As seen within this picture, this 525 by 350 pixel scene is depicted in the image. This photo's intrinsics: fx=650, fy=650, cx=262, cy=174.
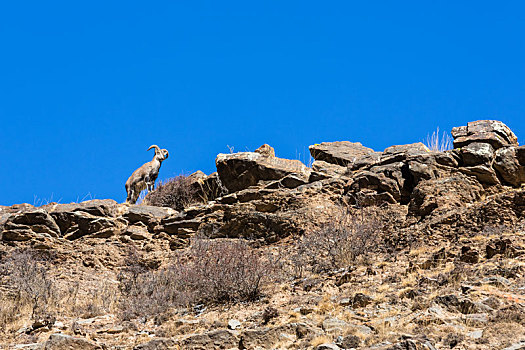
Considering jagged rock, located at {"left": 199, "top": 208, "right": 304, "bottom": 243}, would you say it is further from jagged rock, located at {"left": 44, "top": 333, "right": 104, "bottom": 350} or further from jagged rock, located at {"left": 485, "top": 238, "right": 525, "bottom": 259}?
jagged rock, located at {"left": 44, "top": 333, "right": 104, "bottom": 350}

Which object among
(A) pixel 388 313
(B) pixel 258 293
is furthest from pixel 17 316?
(A) pixel 388 313

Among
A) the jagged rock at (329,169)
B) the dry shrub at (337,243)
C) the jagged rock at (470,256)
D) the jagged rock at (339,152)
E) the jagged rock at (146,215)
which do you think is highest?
the jagged rock at (339,152)

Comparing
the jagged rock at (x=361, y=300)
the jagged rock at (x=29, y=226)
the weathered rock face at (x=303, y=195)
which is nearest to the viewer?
the jagged rock at (x=361, y=300)

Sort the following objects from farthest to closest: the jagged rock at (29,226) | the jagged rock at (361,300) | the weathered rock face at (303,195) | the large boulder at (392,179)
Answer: the jagged rock at (29,226), the large boulder at (392,179), the weathered rock face at (303,195), the jagged rock at (361,300)

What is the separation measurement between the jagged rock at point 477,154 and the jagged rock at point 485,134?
21 centimetres

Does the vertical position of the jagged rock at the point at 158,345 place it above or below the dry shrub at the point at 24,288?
below

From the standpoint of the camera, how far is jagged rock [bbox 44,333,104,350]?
29.1ft

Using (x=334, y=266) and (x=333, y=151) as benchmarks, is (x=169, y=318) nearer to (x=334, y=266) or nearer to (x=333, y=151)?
(x=334, y=266)

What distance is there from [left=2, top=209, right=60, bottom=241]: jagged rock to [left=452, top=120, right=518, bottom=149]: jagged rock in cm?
934

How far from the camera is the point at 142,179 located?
1839 cm

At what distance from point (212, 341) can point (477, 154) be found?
767 cm

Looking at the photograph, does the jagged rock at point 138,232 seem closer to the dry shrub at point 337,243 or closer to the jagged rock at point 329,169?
the dry shrub at point 337,243

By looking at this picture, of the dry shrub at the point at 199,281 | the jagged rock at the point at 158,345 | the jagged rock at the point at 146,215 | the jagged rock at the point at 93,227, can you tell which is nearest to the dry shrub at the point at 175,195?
the jagged rock at the point at 146,215

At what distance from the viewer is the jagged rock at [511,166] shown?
1335cm
